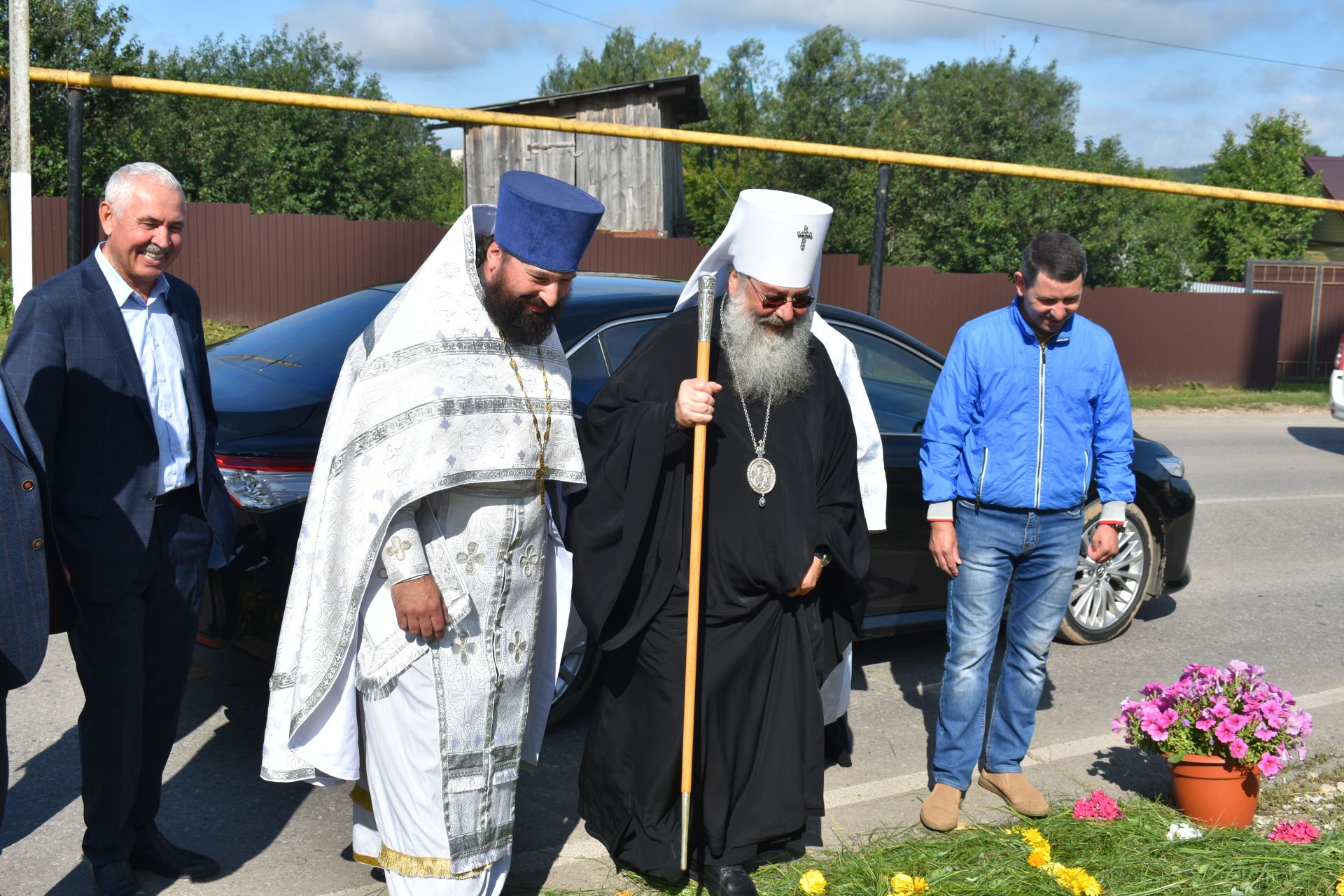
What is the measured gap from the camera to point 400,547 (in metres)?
3.15

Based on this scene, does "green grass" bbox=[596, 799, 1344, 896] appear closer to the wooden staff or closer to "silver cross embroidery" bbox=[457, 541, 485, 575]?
the wooden staff

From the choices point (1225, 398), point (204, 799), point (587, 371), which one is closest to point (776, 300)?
point (587, 371)

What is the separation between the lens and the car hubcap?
20.8ft

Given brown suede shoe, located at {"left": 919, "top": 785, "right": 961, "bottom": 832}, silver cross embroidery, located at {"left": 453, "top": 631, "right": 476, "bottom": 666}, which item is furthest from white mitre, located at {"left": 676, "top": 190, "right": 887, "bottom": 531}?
silver cross embroidery, located at {"left": 453, "top": 631, "right": 476, "bottom": 666}

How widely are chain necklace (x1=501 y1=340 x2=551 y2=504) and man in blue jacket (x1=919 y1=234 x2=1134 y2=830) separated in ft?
5.13

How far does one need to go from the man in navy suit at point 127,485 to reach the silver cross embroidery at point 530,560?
926 millimetres

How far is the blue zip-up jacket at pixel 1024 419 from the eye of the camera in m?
4.23

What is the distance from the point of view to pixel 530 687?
361 cm

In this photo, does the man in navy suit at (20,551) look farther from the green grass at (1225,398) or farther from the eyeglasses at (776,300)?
the green grass at (1225,398)

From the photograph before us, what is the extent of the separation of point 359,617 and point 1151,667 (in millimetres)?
4351

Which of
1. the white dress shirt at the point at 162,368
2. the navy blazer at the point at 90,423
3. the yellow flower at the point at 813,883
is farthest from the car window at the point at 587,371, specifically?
the yellow flower at the point at 813,883

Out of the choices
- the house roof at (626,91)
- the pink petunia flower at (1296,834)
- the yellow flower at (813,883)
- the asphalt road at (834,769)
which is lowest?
the asphalt road at (834,769)

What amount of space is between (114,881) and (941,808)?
8.73 ft

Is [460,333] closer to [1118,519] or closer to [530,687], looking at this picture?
[530,687]
